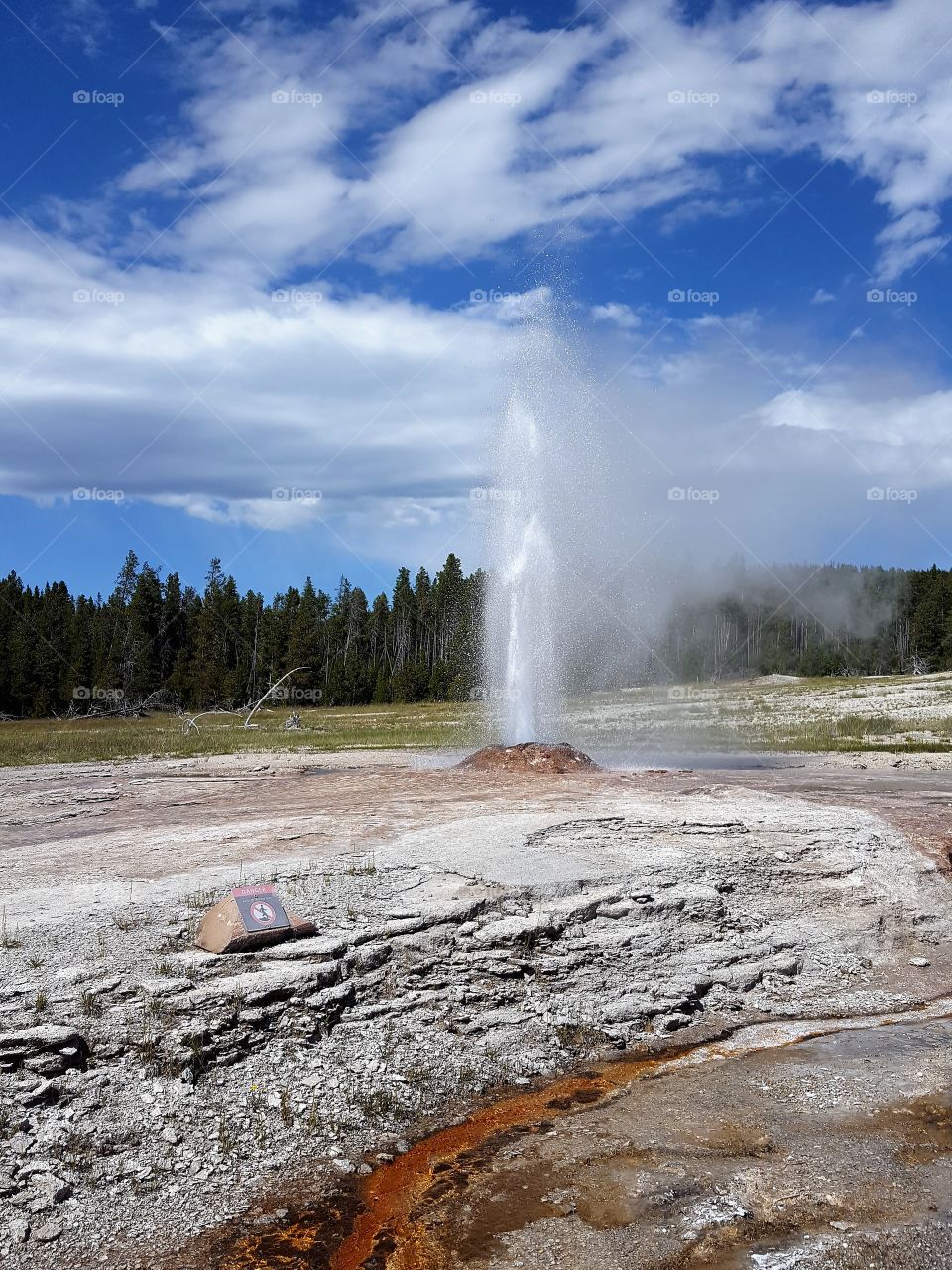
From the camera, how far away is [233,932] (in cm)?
866

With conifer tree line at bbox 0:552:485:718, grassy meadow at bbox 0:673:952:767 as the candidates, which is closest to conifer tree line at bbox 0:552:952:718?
conifer tree line at bbox 0:552:485:718

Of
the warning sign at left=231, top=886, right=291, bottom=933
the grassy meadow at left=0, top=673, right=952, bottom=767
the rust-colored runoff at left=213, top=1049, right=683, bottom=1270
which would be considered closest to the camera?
the rust-colored runoff at left=213, top=1049, right=683, bottom=1270

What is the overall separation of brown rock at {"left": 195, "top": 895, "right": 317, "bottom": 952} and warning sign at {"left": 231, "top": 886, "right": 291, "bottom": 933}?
35 mm

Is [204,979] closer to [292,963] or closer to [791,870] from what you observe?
[292,963]

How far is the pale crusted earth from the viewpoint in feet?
22.3

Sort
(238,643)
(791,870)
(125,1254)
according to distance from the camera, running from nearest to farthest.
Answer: (125,1254) → (791,870) → (238,643)

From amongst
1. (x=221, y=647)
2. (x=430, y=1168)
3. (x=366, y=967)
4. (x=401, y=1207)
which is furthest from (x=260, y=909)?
(x=221, y=647)

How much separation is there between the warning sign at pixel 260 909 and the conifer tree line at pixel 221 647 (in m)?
62.6

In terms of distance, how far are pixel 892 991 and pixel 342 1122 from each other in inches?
230

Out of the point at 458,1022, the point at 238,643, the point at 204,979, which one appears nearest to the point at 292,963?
the point at 204,979

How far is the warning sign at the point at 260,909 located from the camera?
28.8 feet

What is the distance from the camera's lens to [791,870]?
11672 millimetres

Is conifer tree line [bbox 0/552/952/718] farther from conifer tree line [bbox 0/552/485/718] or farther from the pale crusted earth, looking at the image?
the pale crusted earth

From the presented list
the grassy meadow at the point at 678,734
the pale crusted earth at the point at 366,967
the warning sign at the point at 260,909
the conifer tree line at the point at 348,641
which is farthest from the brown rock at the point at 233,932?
the conifer tree line at the point at 348,641
